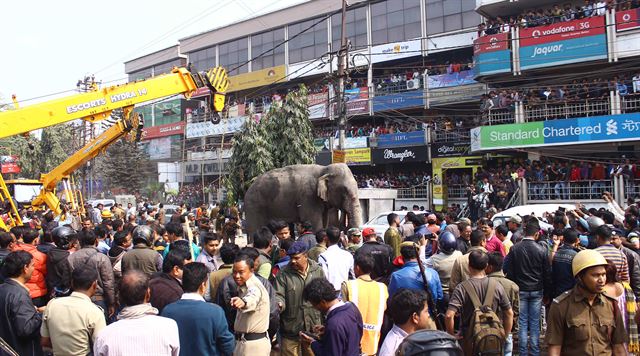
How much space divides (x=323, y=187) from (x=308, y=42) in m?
27.4

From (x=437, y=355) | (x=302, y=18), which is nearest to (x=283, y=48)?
(x=302, y=18)

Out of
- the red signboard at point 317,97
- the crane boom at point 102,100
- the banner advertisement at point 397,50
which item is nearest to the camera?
the crane boom at point 102,100

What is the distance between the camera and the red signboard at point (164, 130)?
48844 mm

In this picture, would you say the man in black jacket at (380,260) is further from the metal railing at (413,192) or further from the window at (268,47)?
the window at (268,47)

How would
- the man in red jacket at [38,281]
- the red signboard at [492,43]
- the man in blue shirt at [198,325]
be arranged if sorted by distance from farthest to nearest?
the red signboard at [492,43] < the man in red jacket at [38,281] < the man in blue shirt at [198,325]

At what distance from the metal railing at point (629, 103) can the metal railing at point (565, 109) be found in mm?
527

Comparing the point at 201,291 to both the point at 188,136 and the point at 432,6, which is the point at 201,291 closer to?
the point at 432,6

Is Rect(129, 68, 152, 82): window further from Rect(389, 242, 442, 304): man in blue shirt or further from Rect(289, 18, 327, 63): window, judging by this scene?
Rect(389, 242, 442, 304): man in blue shirt

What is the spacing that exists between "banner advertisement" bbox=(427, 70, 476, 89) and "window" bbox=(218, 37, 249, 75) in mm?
17148

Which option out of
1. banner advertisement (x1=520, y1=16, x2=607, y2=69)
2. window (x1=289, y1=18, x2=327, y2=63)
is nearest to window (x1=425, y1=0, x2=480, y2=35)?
banner advertisement (x1=520, y1=16, x2=607, y2=69)

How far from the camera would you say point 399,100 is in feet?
103

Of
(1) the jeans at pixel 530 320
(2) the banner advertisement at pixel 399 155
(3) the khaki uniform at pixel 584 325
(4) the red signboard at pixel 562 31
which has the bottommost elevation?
(1) the jeans at pixel 530 320

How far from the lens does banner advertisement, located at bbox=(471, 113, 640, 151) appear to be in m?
20.4

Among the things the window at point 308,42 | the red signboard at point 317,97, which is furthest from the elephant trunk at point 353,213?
the window at point 308,42
